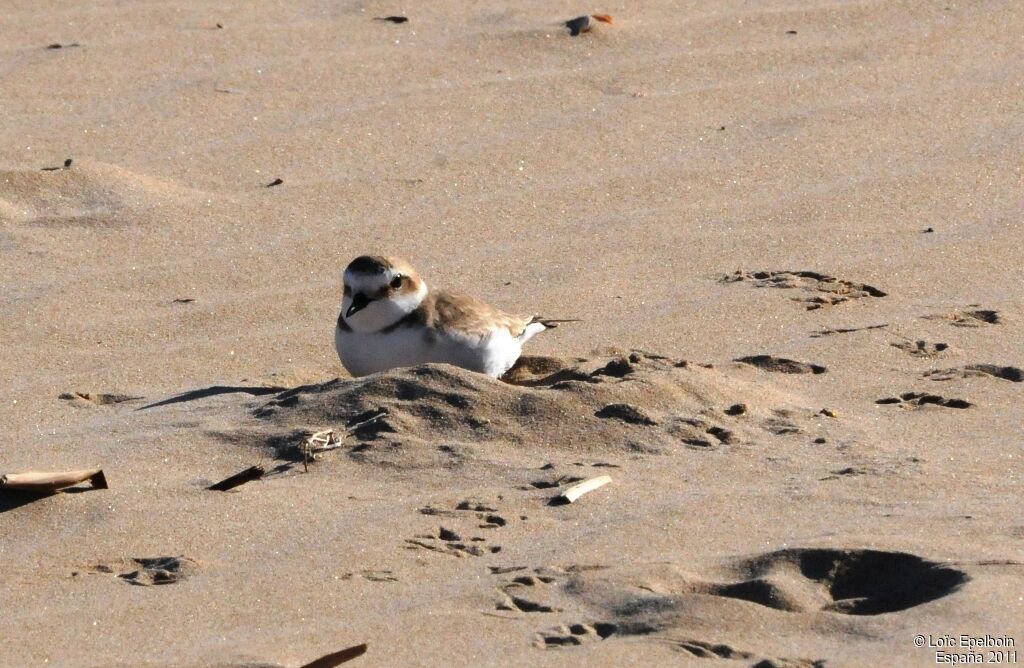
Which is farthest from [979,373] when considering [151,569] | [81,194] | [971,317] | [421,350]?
[81,194]

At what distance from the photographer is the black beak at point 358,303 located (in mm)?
4684

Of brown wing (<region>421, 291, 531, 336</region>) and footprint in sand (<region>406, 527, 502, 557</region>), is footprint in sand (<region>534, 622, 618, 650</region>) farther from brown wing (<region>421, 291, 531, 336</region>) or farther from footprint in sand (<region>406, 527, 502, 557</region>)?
brown wing (<region>421, 291, 531, 336</region>)

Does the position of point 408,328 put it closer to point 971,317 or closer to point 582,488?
point 582,488

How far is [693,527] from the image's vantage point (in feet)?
11.5

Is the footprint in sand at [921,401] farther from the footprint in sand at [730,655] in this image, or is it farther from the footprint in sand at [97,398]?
the footprint in sand at [97,398]

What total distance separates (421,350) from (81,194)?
1629mm

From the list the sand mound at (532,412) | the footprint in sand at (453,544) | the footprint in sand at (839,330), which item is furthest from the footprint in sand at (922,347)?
the footprint in sand at (453,544)

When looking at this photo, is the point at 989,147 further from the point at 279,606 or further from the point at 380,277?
the point at 279,606

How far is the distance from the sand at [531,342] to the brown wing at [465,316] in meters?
0.16

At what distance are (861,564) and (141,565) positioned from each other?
1340 millimetres

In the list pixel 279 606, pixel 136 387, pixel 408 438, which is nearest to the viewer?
pixel 279 606

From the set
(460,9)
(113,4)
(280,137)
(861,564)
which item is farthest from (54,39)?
(861,564)

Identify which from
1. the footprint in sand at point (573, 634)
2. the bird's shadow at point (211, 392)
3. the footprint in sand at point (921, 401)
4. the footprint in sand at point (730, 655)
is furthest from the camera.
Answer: the bird's shadow at point (211, 392)

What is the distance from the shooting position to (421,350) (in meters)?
4.80
